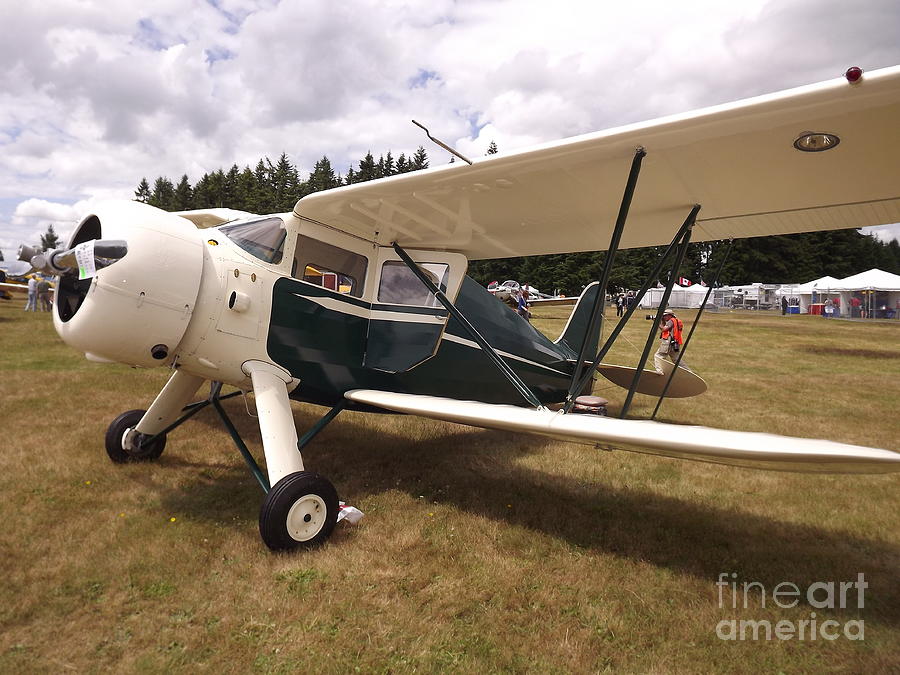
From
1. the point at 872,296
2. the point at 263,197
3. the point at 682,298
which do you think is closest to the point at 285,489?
the point at 872,296

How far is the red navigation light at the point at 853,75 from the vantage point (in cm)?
227

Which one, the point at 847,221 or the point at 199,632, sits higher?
the point at 847,221

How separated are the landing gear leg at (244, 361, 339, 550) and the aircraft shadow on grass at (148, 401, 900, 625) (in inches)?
27.1

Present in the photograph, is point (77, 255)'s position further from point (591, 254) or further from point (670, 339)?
point (591, 254)

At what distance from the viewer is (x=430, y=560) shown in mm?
3484

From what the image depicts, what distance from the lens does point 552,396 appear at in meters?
6.09

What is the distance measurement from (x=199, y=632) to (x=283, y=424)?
1.43 m

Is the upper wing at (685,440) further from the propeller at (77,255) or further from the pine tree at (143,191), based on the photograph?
the pine tree at (143,191)

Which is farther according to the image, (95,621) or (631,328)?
(631,328)

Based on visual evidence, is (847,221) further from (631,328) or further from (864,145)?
(631,328)

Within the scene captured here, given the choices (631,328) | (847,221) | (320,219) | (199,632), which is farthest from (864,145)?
(631,328)

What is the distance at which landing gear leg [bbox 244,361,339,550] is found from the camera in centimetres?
335

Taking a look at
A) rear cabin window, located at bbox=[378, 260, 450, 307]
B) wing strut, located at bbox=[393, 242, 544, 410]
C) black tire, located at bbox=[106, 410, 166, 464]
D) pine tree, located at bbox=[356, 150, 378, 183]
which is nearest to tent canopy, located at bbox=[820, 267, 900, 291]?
wing strut, located at bbox=[393, 242, 544, 410]

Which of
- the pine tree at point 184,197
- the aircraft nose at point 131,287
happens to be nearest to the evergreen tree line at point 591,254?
the pine tree at point 184,197
